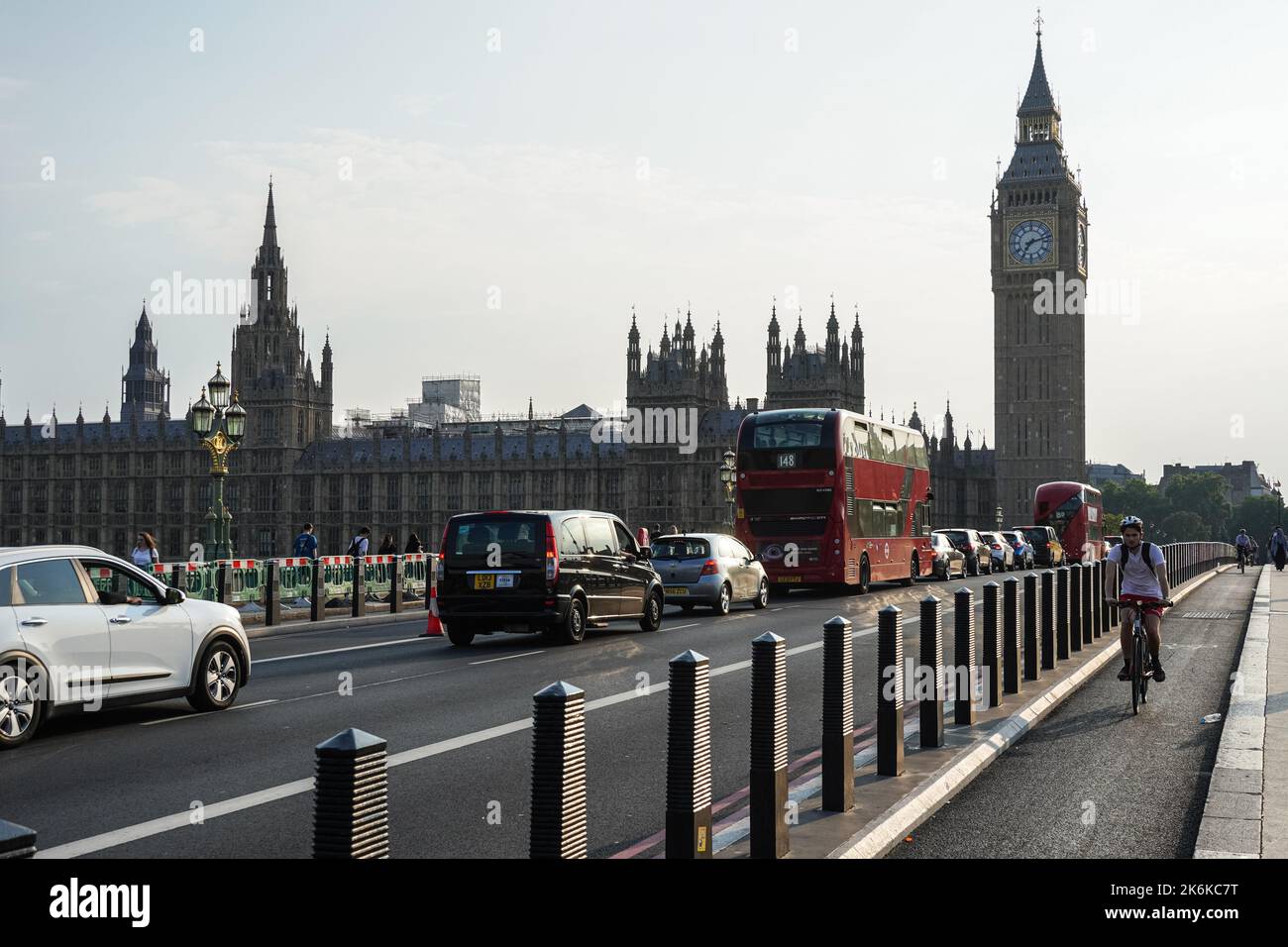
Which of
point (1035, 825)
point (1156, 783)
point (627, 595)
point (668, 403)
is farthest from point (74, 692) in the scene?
point (668, 403)

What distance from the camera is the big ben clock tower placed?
384ft

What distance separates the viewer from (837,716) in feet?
23.6

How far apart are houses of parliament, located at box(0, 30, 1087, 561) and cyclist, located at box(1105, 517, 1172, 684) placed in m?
85.0

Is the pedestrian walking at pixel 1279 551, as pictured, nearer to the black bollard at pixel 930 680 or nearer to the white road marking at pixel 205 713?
the black bollard at pixel 930 680

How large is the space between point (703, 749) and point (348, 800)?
2.18 meters

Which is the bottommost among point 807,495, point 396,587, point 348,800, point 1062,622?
point 396,587

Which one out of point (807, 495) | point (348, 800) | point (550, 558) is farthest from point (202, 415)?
point (348, 800)

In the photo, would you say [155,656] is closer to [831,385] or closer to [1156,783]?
[1156,783]

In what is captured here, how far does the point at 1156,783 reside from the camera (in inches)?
339

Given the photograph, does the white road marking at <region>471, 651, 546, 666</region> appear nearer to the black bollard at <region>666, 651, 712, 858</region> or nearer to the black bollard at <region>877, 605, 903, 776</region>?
the black bollard at <region>877, 605, 903, 776</region>

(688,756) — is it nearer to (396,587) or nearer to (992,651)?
(992,651)

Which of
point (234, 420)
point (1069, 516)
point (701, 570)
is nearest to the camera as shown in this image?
point (701, 570)

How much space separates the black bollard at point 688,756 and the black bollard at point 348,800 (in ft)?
6.10
